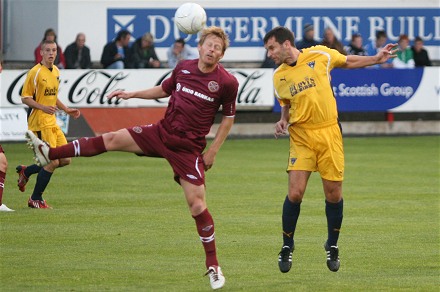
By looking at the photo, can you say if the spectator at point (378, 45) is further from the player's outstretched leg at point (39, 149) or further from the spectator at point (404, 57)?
the player's outstretched leg at point (39, 149)

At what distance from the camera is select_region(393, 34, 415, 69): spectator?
29703mm

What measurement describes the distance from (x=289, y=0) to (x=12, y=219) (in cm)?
1901

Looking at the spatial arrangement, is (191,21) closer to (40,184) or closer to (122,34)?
(40,184)

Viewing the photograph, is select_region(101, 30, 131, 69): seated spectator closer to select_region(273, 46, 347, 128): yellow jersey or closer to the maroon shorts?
select_region(273, 46, 347, 128): yellow jersey

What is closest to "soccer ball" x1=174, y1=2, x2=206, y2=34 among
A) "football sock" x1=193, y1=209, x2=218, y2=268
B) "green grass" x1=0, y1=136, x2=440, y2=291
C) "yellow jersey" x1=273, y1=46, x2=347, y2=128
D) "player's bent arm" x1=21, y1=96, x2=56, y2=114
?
"green grass" x1=0, y1=136, x2=440, y2=291

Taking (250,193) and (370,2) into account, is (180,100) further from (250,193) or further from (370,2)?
(370,2)

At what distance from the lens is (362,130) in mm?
29281

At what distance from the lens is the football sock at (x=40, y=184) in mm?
15695

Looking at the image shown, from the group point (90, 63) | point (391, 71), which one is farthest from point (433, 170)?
point (90, 63)

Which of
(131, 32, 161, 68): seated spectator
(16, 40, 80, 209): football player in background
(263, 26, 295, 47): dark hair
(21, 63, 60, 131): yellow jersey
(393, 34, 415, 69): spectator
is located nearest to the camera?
(263, 26, 295, 47): dark hair

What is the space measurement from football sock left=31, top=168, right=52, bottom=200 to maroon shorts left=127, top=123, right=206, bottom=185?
5.64 meters

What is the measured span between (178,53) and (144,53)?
82cm

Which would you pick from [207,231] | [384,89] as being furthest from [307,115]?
[384,89]

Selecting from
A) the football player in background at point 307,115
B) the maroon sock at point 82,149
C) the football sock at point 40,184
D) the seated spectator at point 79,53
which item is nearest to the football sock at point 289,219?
the football player in background at point 307,115
